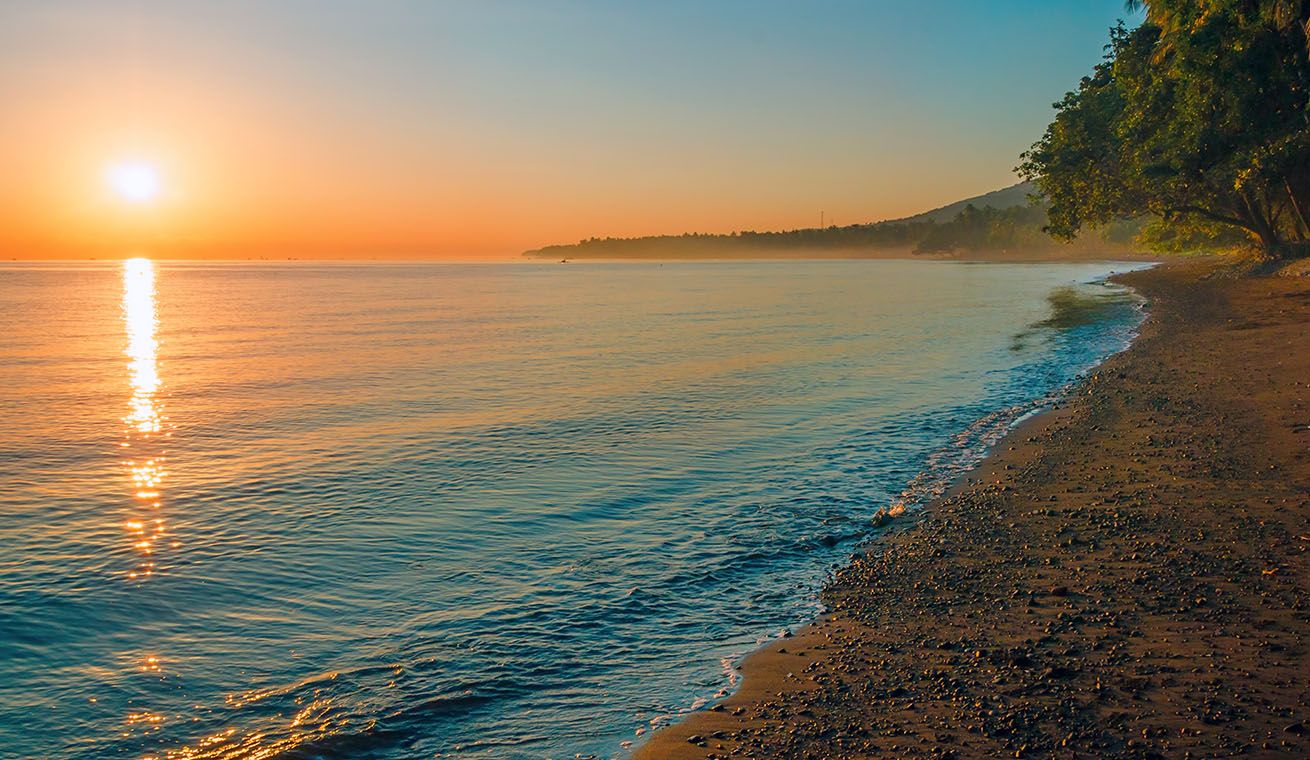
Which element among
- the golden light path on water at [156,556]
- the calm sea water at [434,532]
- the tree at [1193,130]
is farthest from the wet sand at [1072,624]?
Result: the tree at [1193,130]

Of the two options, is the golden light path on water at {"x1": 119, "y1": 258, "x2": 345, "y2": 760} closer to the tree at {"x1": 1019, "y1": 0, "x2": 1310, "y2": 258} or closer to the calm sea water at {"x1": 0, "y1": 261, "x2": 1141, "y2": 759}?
the calm sea water at {"x1": 0, "y1": 261, "x2": 1141, "y2": 759}

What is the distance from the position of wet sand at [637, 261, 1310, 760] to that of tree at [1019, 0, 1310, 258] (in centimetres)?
2744

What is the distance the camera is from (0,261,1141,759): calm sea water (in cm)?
846

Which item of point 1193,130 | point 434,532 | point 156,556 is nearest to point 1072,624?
point 434,532

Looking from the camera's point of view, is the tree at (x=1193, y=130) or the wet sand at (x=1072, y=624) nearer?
the wet sand at (x=1072, y=624)

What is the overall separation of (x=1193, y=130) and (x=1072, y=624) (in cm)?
4295

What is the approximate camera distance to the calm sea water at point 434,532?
27.8 feet

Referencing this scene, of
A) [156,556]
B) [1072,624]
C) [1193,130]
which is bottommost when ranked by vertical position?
[156,556]

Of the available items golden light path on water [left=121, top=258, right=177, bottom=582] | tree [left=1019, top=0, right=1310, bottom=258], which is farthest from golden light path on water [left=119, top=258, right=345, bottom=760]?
tree [left=1019, top=0, right=1310, bottom=258]

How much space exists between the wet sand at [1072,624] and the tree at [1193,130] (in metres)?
27.4

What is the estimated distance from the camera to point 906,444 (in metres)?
20.0

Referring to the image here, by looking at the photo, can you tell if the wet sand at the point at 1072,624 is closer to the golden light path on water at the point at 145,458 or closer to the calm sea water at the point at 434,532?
the calm sea water at the point at 434,532

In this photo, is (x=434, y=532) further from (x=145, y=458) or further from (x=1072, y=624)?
(x=145, y=458)

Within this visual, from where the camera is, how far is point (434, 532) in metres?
14.2
